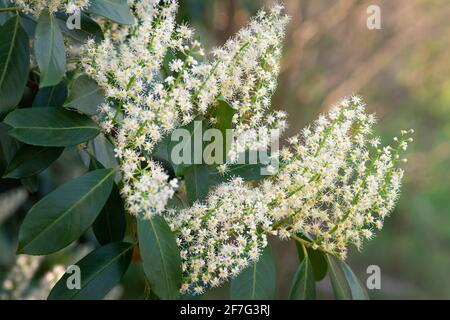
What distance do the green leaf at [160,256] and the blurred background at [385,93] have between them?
1292 millimetres

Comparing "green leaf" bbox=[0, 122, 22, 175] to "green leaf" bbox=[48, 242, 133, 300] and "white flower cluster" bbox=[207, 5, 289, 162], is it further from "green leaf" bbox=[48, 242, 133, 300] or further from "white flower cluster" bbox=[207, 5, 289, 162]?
"white flower cluster" bbox=[207, 5, 289, 162]

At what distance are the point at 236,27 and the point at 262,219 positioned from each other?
2.76m

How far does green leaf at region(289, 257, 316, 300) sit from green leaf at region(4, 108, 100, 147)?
476mm

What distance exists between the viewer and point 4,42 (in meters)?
1.09

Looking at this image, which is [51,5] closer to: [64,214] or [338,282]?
[64,214]

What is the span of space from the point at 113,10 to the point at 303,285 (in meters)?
0.64

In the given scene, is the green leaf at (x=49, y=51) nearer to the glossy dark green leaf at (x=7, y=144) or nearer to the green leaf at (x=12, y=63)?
the green leaf at (x=12, y=63)

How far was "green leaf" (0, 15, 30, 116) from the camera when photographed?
3.46ft

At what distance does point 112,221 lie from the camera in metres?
1.09

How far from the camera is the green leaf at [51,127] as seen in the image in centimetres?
98

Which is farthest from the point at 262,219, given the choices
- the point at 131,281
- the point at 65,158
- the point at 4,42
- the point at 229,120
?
the point at 131,281

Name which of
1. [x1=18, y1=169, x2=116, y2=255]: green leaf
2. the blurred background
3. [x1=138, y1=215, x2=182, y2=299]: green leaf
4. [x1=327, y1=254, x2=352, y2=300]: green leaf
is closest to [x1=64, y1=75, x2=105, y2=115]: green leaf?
[x1=18, y1=169, x2=116, y2=255]: green leaf
